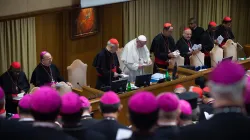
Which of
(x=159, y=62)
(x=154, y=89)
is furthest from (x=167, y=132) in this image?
(x=159, y=62)

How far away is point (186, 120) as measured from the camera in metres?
4.12

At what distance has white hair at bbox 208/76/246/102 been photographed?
113 inches

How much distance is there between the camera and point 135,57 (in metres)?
9.90

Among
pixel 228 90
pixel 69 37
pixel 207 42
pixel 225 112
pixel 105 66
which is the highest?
pixel 69 37

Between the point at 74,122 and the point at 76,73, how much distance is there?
5964 mm

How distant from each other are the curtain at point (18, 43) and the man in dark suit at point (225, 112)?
22.7 ft

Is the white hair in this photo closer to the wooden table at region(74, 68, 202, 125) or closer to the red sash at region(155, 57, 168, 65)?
the wooden table at region(74, 68, 202, 125)

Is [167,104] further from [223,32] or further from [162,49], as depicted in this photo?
[223,32]

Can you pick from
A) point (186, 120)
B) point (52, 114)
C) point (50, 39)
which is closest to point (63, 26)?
point (50, 39)

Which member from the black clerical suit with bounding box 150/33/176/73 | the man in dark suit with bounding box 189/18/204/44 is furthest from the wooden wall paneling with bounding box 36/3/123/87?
the man in dark suit with bounding box 189/18/204/44

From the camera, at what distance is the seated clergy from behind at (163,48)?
1072 centimetres

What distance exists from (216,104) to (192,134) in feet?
0.74

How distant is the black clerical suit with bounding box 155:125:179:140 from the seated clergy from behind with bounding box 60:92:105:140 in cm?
60

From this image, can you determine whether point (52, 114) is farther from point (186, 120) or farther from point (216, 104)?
point (186, 120)
